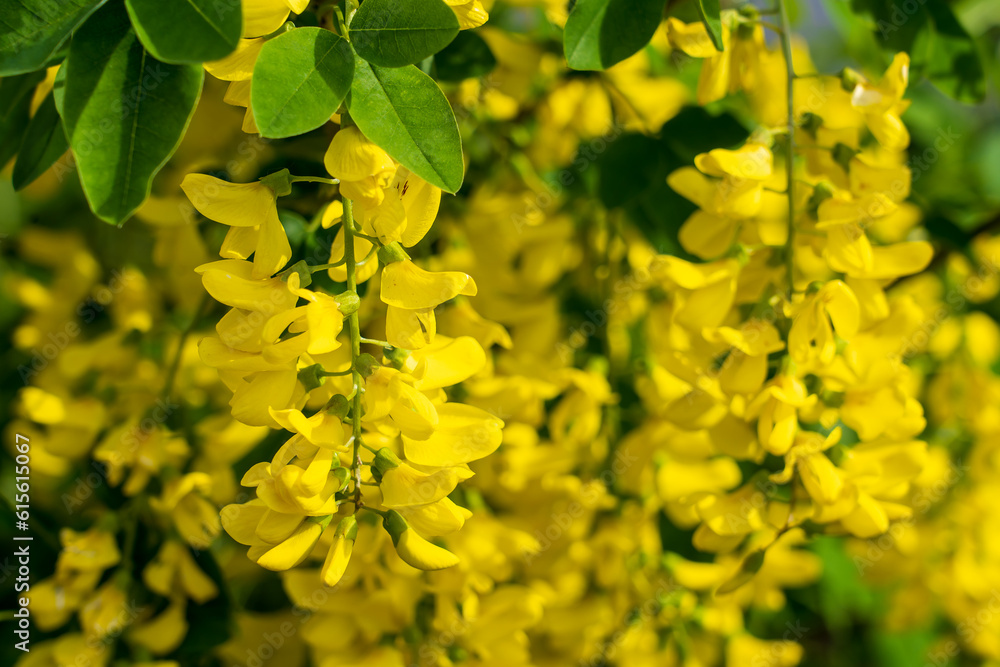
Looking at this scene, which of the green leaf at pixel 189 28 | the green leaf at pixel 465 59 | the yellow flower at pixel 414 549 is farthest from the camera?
the green leaf at pixel 465 59

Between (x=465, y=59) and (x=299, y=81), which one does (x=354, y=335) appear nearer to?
(x=299, y=81)

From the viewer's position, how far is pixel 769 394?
2.60 ft

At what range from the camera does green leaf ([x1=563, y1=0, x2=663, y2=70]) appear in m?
0.74

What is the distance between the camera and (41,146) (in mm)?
779

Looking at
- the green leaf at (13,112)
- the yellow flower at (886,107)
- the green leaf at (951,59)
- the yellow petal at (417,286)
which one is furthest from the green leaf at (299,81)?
the green leaf at (951,59)

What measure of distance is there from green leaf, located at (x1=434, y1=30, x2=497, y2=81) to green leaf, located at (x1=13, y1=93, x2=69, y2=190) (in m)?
0.37

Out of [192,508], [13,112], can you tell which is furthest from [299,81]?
[192,508]

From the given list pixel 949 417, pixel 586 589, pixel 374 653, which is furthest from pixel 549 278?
pixel 949 417

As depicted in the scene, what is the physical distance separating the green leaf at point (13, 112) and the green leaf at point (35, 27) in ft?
0.80

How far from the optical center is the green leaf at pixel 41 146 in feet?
2.51

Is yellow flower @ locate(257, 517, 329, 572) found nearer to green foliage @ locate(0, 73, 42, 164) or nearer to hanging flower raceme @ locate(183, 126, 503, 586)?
hanging flower raceme @ locate(183, 126, 503, 586)

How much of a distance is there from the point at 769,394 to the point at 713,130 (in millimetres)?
401

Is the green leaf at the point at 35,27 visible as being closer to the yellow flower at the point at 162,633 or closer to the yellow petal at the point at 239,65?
the yellow petal at the point at 239,65

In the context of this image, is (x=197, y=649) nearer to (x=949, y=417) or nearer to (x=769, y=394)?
(x=769, y=394)
